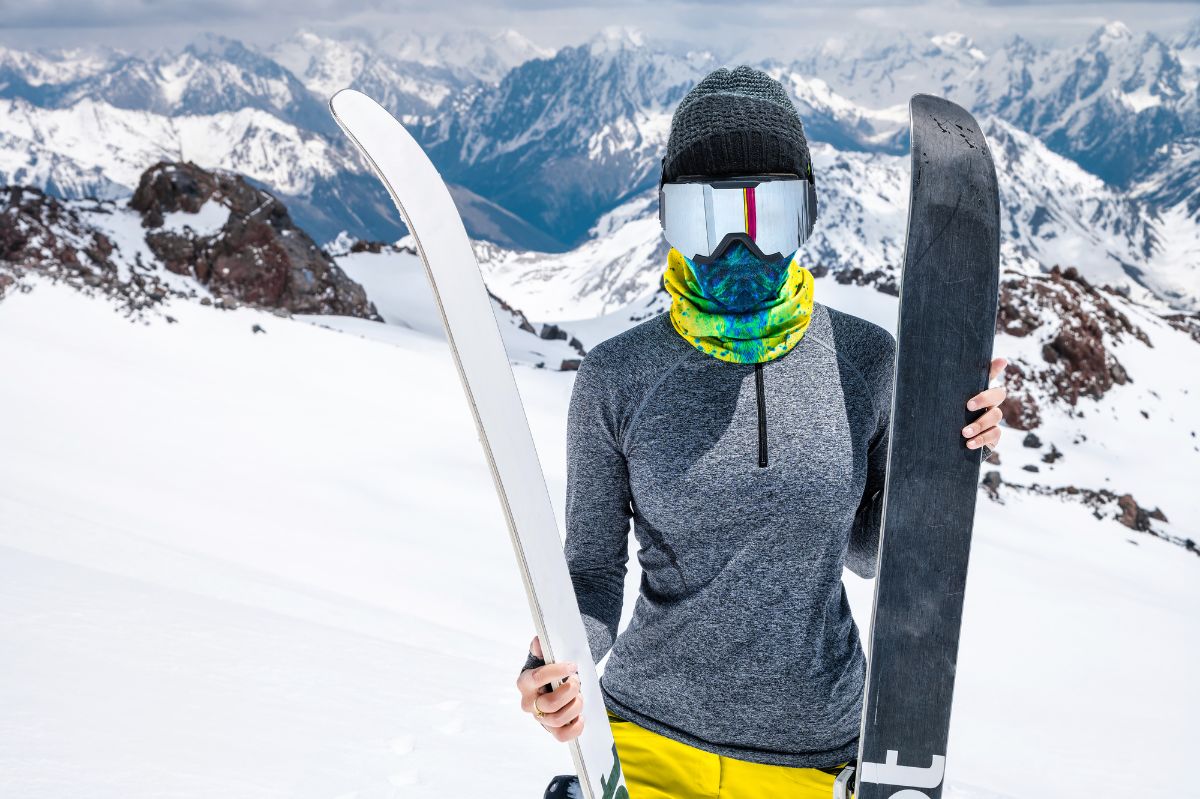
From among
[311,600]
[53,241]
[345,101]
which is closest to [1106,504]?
[311,600]

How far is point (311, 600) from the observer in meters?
6.11

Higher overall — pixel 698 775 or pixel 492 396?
pixel 492 396

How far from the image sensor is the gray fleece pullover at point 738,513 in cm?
181

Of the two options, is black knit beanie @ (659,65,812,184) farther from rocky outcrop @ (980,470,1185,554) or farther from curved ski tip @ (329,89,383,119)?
rocky outcrop @ (980,470,1185,554)

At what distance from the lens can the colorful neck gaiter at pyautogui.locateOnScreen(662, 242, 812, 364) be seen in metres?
1.83

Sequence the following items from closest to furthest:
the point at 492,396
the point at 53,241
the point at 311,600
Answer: the point at 492,396, the point at 311,600, the point at 53,241

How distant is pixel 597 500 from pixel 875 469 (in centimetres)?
65

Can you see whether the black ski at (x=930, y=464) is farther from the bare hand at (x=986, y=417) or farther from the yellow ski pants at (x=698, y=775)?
the yellow ski pants at (x=698, y=775)

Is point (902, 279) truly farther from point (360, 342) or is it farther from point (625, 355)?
point (360, 342)

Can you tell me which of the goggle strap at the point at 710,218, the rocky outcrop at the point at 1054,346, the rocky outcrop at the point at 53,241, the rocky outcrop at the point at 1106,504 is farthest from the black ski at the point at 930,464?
the rocky outcrop at the point at 1054,346

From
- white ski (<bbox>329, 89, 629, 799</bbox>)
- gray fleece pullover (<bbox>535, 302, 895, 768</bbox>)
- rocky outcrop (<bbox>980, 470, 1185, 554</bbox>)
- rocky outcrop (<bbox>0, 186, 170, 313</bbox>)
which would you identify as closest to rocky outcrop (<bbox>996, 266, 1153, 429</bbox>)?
rocky outcrop (<bbox>980, 470, 1185, 554</bbox>)

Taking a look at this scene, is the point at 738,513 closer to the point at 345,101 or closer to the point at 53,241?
the point at 345,101

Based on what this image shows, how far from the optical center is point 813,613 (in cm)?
184

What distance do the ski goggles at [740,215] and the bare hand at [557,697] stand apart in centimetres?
91
